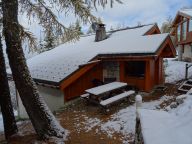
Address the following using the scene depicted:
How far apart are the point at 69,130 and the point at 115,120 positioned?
5.97 feet

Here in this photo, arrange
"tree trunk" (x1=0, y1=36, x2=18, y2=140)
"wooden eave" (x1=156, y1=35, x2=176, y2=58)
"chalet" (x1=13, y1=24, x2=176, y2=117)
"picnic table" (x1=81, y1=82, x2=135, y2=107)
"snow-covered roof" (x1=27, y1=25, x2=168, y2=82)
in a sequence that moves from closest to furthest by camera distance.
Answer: "tree trunk" (x1=0, y1=36, x2=18, y2=140) → "picnic table" (x1=81, y1=82, x2=135, y2=107) → "chalet" (x1=13, y1=24, x2=176, y2=117) → "snow-covered roof" (x1=27, y1=25, x2=168, y2=82) → "wooden eave" (x1=156, y1=35, x2=176, y2=58)

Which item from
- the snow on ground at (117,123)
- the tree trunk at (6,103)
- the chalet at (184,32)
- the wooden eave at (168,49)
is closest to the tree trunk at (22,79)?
the tree trunk at (6,103)

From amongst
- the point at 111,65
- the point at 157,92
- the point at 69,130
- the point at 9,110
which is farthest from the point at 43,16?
the point at 157,92

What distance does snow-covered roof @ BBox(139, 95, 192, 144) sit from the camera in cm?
365

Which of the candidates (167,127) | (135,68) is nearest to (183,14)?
(135,68)

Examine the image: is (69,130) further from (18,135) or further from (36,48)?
(36,48)

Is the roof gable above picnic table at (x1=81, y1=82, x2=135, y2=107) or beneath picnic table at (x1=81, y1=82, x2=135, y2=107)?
above

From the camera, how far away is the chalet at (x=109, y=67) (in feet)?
38.1

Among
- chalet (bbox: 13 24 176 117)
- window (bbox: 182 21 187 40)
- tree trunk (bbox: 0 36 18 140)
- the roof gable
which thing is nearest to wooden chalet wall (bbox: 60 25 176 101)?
chalet (bbox: 13 24 176 117)

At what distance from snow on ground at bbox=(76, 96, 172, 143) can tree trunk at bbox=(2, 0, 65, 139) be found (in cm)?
136

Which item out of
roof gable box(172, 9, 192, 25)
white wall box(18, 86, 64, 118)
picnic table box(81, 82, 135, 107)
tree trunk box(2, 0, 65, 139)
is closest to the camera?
tree trunk box(2, 0, 65, 139)

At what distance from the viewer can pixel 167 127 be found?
170 inches

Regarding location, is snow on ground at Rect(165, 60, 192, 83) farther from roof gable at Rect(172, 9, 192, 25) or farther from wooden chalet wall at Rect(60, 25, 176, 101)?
roof gable at Rect(172, 9, 192, 25)

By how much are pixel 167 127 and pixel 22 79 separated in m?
4.57
